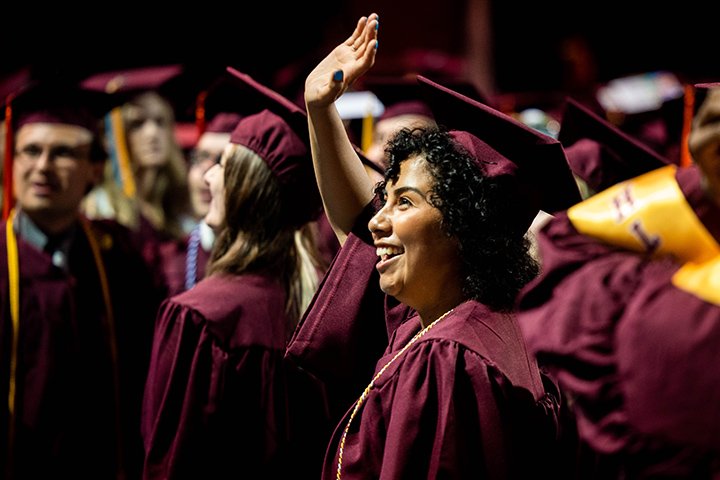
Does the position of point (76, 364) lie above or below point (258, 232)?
below

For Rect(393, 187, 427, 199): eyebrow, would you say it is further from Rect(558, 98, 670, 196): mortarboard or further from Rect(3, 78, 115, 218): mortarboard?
Rect(3, 78, 115, 218): mortarboard

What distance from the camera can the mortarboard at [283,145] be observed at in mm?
2730

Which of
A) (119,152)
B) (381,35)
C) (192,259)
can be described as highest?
(381,35)

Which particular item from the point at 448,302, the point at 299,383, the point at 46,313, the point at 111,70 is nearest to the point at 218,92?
the point at 46,313

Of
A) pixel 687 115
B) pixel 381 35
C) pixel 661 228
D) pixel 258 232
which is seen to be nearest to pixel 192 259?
pixel 258 232

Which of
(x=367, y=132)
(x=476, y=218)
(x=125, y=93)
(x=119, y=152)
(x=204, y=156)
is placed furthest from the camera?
(x=119, y=152)

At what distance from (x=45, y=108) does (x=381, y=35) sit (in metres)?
5.39

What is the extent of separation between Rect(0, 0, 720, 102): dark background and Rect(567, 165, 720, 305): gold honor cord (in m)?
5.26

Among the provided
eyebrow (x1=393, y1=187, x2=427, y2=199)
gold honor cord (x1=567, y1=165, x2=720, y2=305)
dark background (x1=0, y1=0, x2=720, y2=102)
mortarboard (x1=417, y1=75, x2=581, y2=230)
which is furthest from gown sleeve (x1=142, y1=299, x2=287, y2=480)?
dark background (x1=0, y1=0, x2=720, y2=102)

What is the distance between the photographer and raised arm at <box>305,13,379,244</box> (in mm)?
2133

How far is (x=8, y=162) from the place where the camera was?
3375 millimetres

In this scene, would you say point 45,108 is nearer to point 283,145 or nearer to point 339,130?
point 283,145

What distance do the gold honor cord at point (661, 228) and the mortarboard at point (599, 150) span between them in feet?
3.71

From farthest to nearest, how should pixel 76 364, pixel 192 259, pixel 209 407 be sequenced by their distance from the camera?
pixel 192 259, pixel 76 364, pixel 209 407
